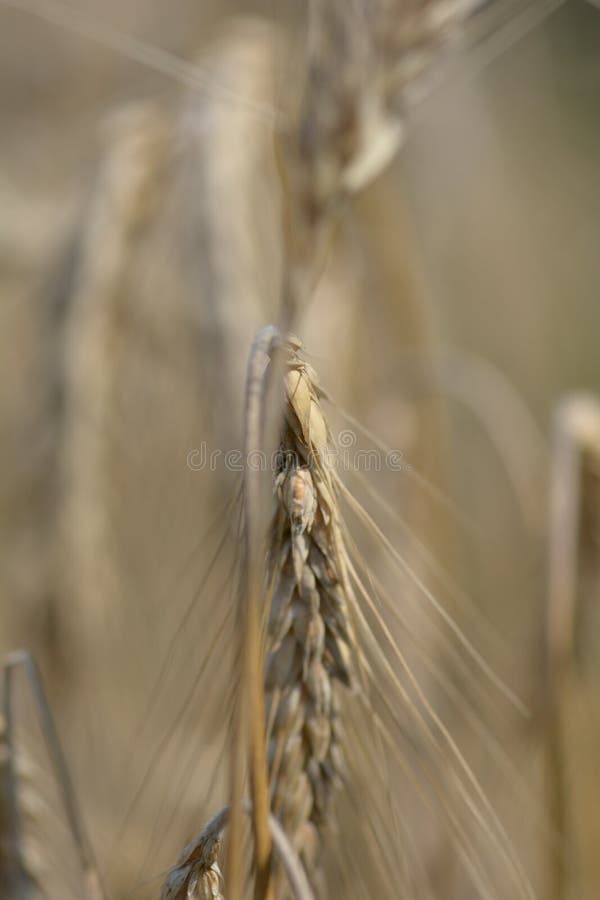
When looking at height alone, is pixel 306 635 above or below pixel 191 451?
below

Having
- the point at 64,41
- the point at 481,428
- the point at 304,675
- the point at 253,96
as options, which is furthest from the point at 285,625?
the point at 64,41

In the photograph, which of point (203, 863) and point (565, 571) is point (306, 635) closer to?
point (203, 863)

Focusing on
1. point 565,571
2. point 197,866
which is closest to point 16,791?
point 197,866

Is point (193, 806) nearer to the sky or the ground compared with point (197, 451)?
nearer to the ground

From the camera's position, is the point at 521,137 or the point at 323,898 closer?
the point at 323,898

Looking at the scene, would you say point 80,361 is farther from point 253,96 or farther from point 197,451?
point 253,96

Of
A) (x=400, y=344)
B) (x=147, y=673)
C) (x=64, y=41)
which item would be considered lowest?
(x=147, y=673)

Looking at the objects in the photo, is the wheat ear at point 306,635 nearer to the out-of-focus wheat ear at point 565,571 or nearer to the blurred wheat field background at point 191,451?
the blurred wheat field background at point 191,451

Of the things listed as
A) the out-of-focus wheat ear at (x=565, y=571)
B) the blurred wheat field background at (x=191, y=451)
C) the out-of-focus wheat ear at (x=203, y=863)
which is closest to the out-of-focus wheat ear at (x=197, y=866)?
the out-of-focus wheat ear at (x=203, y=863)
